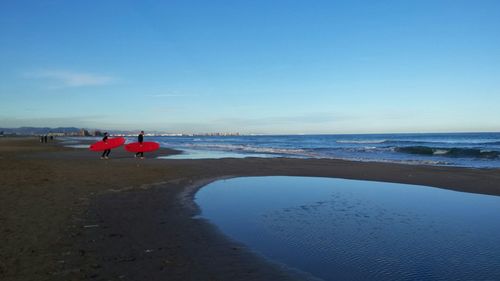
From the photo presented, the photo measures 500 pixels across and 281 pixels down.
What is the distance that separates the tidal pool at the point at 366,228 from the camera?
589 cm

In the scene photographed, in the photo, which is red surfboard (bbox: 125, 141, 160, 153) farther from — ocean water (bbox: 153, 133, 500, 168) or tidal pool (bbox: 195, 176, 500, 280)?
tidal pool (bbox: 195, 176, 500, 280)

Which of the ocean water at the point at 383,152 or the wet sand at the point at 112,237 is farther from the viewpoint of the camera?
the ocean water at the point at 383,152

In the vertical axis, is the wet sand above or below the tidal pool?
above

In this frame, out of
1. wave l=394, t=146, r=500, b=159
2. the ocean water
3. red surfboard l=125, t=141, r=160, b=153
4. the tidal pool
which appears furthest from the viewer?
wave l=394, t=146, r=500, b=159

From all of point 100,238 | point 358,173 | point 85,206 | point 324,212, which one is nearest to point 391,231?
point 324,212

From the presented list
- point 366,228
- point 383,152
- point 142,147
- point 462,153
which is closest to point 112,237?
point 366,228

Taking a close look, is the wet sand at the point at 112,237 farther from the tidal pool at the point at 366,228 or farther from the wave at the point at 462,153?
the wave at the point at 462,153

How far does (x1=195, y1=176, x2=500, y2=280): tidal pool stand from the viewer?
5.89 m

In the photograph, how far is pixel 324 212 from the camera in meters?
10.0

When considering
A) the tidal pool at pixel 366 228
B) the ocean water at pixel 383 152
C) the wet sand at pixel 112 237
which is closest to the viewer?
the wet sand at pixel 112 237

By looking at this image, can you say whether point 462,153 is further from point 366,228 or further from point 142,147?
point 366,228

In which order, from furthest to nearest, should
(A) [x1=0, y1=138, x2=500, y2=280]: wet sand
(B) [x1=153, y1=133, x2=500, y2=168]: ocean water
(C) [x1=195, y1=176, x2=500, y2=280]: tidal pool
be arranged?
(B) [x1=153, y1=133, x2=500, y2=168]: ocean water, (C) [x1=195, y1=176, x2=500, y2=280]: tidal pool, (A) [x1=0, y1=138, x2=500, y2=280]: wet sand

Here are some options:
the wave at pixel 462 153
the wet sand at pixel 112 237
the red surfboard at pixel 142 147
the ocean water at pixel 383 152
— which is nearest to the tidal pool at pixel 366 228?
the wet sand at pixel 112 237

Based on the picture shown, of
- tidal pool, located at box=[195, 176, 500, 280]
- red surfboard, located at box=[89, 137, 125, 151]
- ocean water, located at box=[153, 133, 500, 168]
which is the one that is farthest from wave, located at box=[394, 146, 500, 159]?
red surfboard, located at box=[89, 137, 125, 151]
